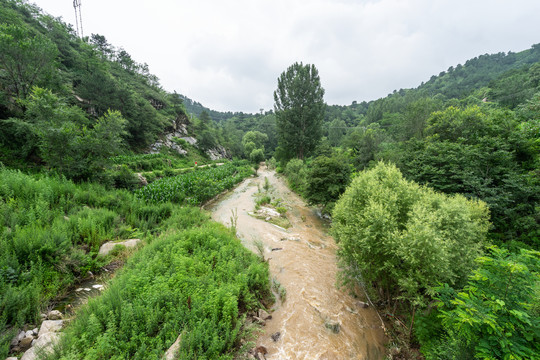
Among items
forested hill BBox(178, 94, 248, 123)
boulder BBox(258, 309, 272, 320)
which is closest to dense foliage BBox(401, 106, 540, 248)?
boulder BBox(258, 309, 272, 320)

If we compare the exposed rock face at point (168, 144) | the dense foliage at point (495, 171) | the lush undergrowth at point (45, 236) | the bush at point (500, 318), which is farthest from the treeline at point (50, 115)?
the dense foliage at point (495, 171)

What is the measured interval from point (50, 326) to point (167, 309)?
6.65 feet

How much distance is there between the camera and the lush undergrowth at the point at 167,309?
110 inches

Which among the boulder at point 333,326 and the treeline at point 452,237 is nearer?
the treeline at point 452,237

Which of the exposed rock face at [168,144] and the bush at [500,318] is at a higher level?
the exposed rock face at [168,144]

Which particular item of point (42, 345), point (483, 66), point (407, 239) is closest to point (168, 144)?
point (42, 345)

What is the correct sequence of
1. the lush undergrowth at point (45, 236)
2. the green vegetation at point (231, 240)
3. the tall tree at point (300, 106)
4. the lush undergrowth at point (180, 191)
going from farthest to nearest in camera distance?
the tall tree at point (300, 106), the lush undergrowth at point (180, 191), the lush undergrowth at point (45, 236), the green vegetation at point (231, 240)

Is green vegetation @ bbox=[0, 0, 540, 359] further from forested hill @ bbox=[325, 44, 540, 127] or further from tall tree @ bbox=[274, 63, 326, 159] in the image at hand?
forested hill @ bbox=[325, 44, 540, 127]

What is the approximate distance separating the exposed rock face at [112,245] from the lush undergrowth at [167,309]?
5.35 ft

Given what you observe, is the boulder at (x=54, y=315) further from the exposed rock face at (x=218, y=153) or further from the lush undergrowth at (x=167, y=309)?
the exposed rock face at (x=218, y=153)

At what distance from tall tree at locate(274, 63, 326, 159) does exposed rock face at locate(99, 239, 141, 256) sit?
929 inches

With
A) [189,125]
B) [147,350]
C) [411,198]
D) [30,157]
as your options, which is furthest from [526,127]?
[189,125]

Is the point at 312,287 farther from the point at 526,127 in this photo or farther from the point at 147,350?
the point at 526,127

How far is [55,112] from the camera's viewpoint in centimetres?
986
